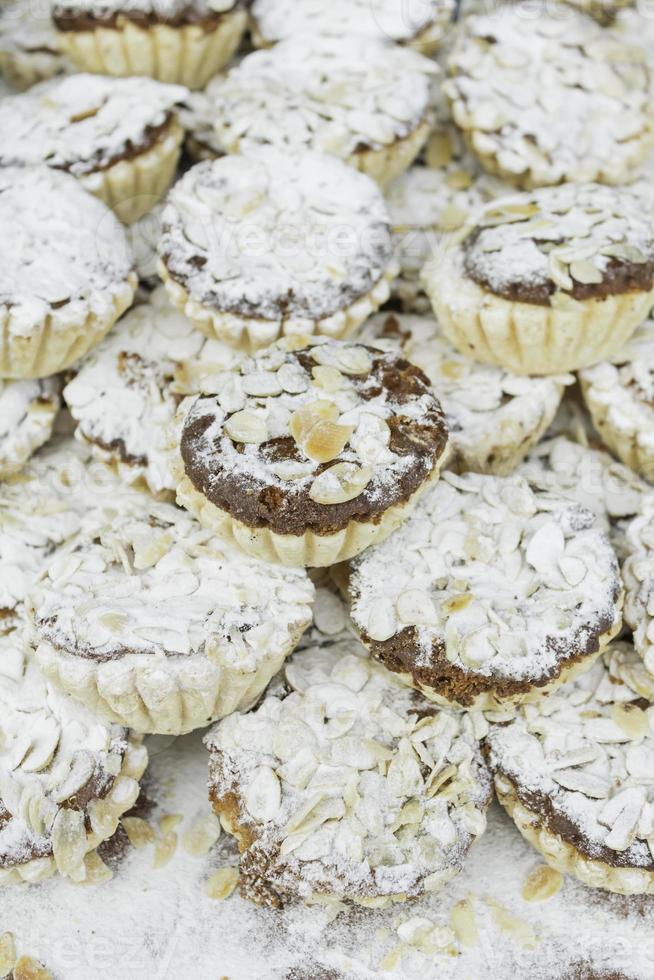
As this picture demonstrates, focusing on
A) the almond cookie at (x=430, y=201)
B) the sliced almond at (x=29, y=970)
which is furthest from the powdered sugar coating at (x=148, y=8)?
the sliced almond at (x=29, y=970)

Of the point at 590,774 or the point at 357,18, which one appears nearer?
the point at 590,774

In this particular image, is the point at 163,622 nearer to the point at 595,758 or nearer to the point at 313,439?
the point at 313,439

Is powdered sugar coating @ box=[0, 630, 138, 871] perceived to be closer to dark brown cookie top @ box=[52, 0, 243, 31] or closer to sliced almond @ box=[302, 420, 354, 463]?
sliced almond @ box=[302, 420, 354, 463]

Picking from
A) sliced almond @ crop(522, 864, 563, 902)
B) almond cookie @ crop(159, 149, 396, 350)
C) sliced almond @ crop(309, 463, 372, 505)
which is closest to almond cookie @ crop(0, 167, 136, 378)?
almond cookie @ crop(159, 149, 396, 350)

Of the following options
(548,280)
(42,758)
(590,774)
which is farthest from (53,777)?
(548,280)

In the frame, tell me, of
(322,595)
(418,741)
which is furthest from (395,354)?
(418,741)
